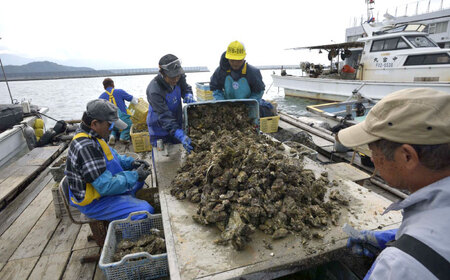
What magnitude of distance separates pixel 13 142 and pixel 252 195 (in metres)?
7.44

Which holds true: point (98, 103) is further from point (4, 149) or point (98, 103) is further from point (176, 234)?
point (4, 149)

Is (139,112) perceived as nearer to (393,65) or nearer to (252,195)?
(252,195)

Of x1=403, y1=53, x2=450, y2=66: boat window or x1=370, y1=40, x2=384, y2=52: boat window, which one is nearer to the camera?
x1=403, y1=53, x2=450, y2=66: boat window

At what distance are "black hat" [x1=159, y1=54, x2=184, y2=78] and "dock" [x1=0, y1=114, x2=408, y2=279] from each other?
3.90 ft

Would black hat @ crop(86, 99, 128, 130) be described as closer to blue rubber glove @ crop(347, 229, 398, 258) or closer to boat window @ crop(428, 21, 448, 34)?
blue rubber glove @ crop(347, 229, 398, 258)

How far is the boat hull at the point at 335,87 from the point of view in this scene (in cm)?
1220

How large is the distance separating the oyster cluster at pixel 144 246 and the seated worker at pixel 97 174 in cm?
27

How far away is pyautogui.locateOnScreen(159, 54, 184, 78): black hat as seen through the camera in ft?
11.9

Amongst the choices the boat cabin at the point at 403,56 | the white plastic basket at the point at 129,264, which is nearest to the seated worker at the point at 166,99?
the white plastic basket at the point at 129,264

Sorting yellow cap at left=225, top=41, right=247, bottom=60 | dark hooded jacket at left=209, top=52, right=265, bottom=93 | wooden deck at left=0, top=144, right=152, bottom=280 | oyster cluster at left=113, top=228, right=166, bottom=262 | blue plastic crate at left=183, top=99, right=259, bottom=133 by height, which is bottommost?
wooden deck at left=0, top=144, right=152, bottom=280

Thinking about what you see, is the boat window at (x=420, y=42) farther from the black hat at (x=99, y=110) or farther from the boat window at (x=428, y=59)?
the black hat at (x=99, y=110)

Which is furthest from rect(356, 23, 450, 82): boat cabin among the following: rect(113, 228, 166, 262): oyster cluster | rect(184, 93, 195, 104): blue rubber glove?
rect(113, 228, 166, 262): oyster cluster

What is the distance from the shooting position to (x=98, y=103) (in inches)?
103

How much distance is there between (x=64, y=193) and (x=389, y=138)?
10.2ft
